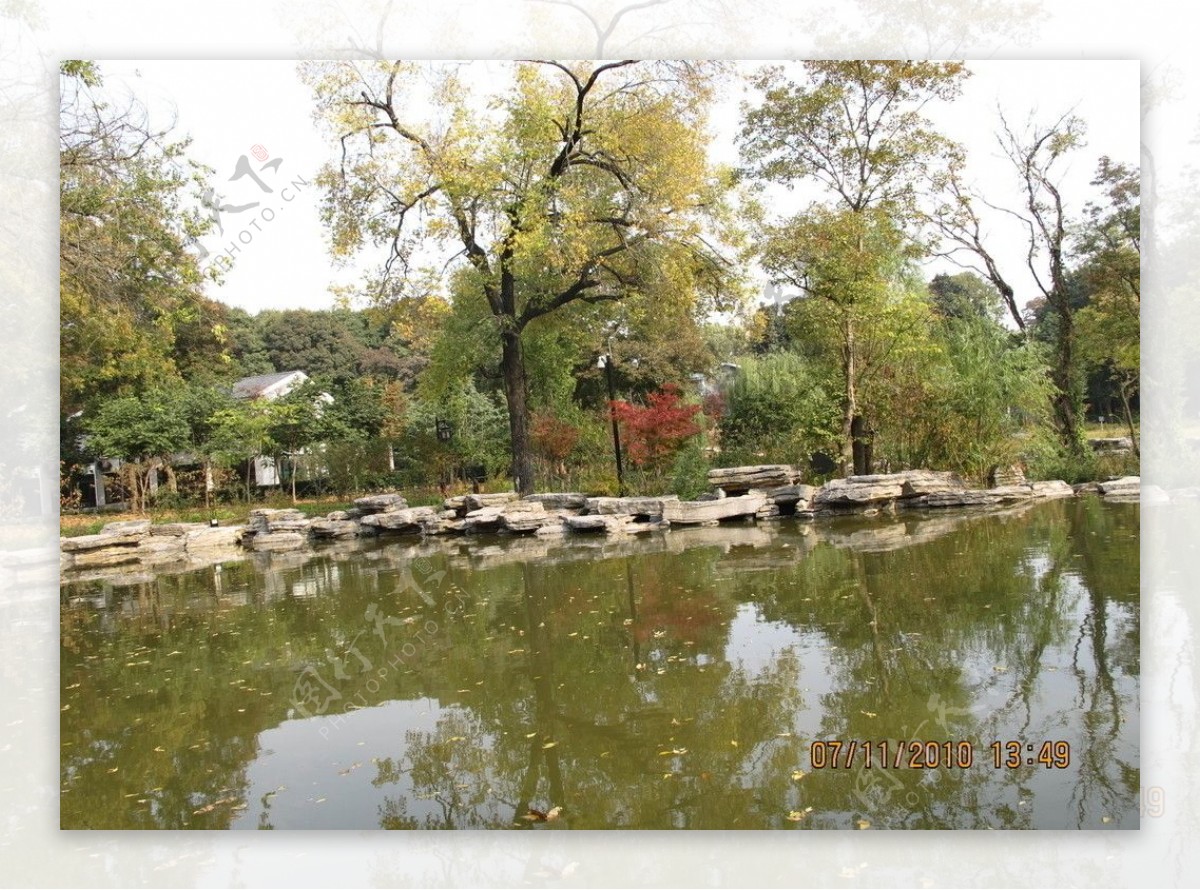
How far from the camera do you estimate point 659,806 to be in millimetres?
2785

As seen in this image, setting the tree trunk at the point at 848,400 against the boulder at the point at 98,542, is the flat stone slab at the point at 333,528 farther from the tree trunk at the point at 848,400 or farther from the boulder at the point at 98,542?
the tree trunk at the point at 848,400

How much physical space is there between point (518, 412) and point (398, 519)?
232 centimetres

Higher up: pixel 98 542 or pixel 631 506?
pixel 631 506

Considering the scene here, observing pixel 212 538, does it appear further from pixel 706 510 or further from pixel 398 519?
pixel 706 510

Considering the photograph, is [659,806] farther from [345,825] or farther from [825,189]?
[825,189]

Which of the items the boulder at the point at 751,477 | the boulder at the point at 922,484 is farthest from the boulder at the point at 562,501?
the boulder at the point at 922,484

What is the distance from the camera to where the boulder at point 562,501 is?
38.0ft

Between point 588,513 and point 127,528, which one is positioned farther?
point 588,513

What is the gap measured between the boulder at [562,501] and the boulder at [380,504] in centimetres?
199

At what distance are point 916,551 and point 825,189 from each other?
5.91 metres

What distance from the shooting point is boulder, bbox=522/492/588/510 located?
11578 mm

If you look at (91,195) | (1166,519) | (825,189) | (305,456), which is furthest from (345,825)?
(305,456)

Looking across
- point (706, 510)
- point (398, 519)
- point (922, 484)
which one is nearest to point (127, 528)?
point (398, 519)

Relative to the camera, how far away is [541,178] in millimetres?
10422
